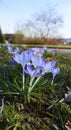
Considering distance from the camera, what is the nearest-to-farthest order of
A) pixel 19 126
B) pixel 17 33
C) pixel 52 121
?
pixel 19 126 → pixel 52 121 → pixel 17 33

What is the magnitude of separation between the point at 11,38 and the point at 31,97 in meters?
35.4

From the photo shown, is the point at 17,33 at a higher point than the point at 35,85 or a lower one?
lower

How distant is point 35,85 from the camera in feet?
9.35

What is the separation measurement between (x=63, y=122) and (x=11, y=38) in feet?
117

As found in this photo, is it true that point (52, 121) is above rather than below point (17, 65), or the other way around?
below

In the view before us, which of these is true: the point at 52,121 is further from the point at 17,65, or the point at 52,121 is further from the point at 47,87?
the point at 17,65

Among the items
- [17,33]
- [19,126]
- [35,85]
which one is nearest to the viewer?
[19,126]

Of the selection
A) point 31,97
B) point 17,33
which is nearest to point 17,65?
point 31,97

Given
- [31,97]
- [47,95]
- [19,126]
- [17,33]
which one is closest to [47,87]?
[47,95]

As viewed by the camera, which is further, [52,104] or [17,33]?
[17,33]

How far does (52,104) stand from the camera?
266 cm

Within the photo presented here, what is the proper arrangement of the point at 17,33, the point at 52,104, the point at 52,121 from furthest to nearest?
the point at 17,33, the point at 52,104, the point at 52,121

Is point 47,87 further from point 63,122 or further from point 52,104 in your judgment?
point 63,122

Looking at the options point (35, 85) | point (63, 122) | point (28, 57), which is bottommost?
point (63, 122)
